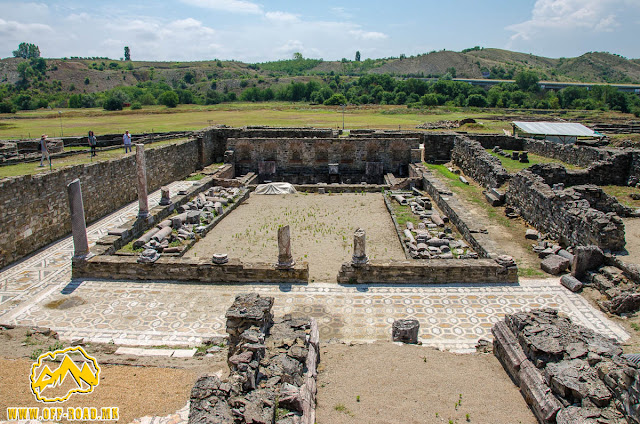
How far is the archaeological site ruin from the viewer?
21.1 ft

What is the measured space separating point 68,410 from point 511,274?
956 cm

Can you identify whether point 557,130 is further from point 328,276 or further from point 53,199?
point 53,199

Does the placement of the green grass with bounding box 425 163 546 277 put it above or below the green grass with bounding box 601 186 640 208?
below

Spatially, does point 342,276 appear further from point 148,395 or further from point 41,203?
point 41,203

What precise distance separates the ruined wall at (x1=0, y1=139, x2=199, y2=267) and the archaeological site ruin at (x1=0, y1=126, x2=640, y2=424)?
57mm

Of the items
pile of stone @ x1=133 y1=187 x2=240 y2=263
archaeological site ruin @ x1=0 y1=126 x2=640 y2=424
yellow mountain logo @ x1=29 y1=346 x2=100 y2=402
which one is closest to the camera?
yellow mountain logo @ x1=29 y1=346 x2=100 y2=402

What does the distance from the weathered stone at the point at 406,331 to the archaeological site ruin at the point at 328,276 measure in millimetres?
39

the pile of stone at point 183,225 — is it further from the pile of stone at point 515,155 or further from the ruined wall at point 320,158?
the pile of stone at point 515,155

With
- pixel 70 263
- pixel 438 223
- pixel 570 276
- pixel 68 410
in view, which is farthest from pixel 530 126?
pixel 68 410

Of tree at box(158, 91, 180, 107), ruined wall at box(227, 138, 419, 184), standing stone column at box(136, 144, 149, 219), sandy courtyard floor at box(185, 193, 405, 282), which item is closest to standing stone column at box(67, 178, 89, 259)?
sandy courtyard floor at box(185, 193, 405, 282)

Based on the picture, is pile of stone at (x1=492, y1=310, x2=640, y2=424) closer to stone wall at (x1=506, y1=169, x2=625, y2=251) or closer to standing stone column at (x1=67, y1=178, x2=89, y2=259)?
stone wall at (x1=506, y1=169, x2=625, y2=251)

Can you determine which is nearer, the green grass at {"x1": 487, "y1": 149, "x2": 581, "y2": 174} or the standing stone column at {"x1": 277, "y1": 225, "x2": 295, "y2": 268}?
the standing stone column at {"x1": 277, "y1": 225, "x2": 295, "y2": 268}

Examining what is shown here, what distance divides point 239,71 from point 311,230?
158079 millimetres

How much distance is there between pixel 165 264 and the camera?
11.4 meters
